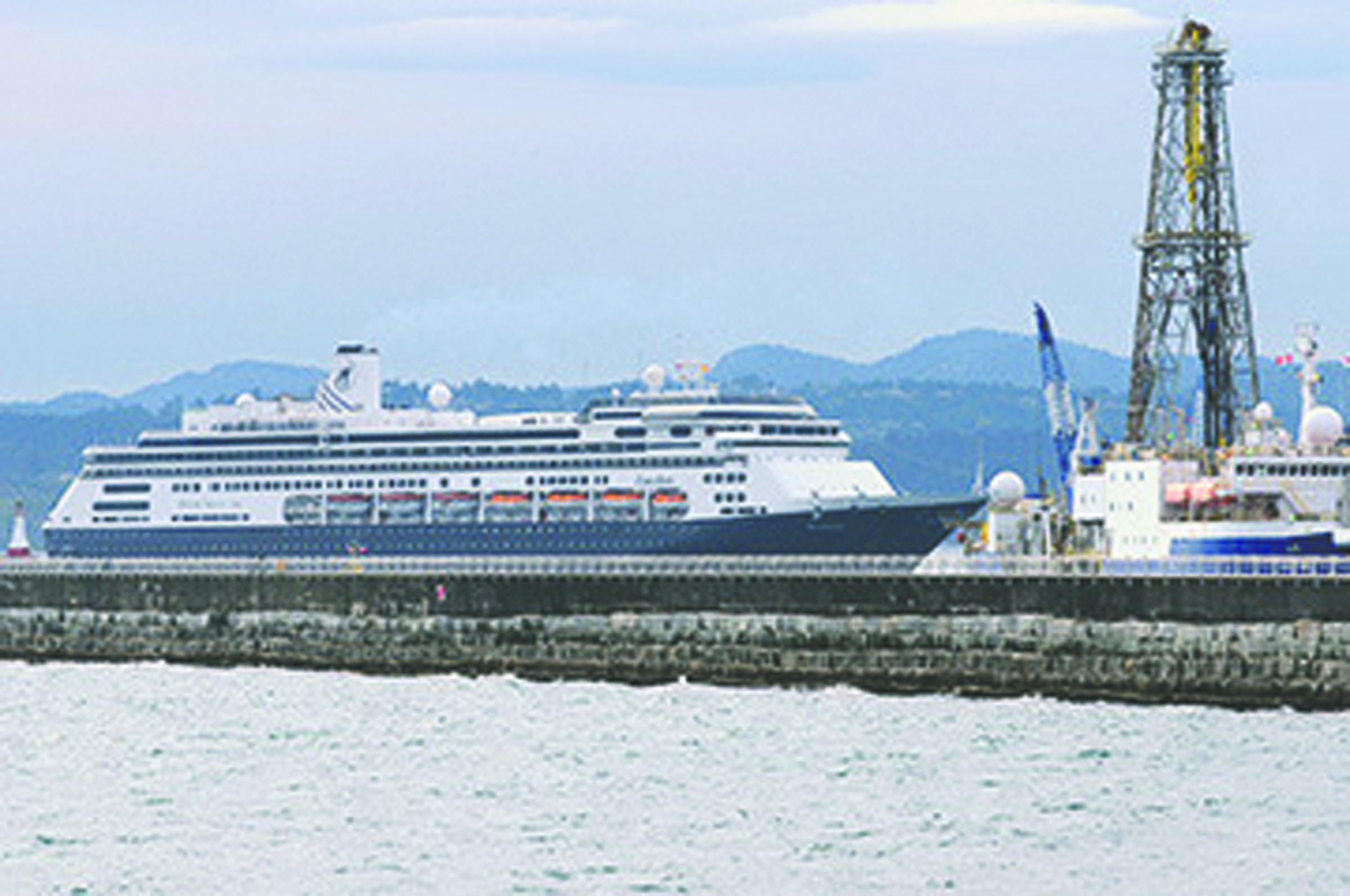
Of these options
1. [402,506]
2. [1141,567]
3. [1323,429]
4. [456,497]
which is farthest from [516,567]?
[402,506]

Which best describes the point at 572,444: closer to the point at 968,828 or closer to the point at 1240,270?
the point at 1240,270

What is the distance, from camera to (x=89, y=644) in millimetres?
90375

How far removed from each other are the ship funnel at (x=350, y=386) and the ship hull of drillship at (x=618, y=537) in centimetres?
714

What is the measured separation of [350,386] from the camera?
14100 cm

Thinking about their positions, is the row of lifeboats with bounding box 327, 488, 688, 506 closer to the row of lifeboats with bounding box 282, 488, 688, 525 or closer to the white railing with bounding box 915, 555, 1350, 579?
the row of lifeboats with bounding box 282, 488, 688, 525

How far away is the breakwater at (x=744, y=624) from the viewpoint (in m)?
64.6

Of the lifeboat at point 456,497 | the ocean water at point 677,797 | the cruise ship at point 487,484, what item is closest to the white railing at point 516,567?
the ocean water at point 677,797

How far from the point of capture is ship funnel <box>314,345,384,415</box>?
140625 mm

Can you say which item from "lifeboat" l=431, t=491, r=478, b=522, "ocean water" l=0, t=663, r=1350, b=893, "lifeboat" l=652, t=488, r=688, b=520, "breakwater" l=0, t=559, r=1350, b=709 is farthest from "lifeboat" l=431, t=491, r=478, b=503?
"ocean water" l=0, t=663, r=1350, b=893

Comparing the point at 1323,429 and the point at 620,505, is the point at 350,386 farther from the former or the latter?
the point at 1323,429

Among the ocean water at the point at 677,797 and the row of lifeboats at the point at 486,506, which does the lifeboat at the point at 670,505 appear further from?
the ocean water at the point at 677,797

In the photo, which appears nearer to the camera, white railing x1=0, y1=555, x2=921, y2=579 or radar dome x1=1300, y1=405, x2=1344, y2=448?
radar dome x1=1300, y1=405, x2=1344, y2=448

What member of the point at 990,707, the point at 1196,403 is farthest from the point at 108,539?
the point at 990,707

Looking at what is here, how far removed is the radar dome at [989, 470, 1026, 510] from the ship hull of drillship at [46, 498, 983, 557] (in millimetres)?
29161
